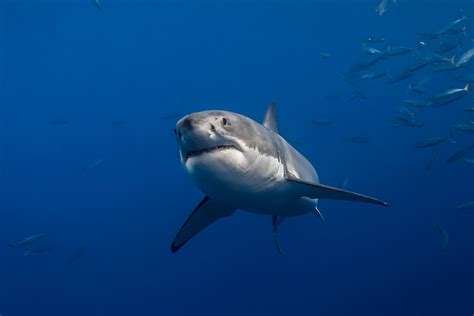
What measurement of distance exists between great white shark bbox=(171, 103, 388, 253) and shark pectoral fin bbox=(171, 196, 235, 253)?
0.01 m

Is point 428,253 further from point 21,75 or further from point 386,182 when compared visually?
point 21,75

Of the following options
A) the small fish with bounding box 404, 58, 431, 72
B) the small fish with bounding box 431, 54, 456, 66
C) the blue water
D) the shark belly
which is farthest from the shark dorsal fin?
the blue water

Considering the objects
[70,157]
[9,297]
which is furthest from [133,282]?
[70,157]

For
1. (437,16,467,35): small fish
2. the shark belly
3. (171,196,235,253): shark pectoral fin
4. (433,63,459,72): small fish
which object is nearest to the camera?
the shark belly

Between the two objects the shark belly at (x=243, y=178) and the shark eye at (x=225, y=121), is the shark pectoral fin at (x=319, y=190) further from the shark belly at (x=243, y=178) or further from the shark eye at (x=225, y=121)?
the shark eye at (x=225, y=121)

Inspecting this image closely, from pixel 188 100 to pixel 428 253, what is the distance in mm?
31140

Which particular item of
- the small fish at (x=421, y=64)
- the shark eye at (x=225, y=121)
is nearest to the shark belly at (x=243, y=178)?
the shark eye at (x=225, y=121)

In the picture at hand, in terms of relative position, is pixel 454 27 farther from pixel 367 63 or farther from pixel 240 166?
pixel 240 166

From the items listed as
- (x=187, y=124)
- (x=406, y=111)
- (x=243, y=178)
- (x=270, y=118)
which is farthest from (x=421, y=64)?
(x=187, y=124)

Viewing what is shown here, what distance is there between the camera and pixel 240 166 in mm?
3094

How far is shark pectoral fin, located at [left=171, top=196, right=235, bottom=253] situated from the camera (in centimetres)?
472

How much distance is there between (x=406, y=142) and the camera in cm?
2994

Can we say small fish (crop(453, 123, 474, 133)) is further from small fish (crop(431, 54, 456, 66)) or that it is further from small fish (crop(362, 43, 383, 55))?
small fish (crop(362, 43, 383, 55))

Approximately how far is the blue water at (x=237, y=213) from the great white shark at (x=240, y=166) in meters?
9.03
